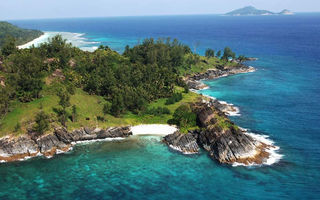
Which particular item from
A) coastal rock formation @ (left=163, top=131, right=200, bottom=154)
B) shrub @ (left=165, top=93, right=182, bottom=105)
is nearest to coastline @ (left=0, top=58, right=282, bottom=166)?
coastal rock formation @ (left=163, top=131, right=200, bottom=154)

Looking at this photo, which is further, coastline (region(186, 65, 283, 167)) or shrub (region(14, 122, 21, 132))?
shrub (region(14, 122, 21, 132))

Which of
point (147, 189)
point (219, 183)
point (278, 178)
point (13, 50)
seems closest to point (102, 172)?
point (147, 189)

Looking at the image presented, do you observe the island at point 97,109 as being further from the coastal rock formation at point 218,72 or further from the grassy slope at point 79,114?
the coastal rock formation at point 218,72

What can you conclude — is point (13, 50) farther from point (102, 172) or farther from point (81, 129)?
point (102, 172)

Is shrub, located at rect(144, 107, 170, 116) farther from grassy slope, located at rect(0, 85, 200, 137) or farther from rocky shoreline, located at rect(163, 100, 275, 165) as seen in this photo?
rocky shoreline, located at rect(163, 100, 275, 165)

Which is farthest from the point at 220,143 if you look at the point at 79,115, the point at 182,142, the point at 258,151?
the point at 79,115

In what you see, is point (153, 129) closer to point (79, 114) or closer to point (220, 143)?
point (220, 143)

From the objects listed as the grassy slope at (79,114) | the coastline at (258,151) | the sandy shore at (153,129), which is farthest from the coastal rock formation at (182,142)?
the coastline at (258,151)
